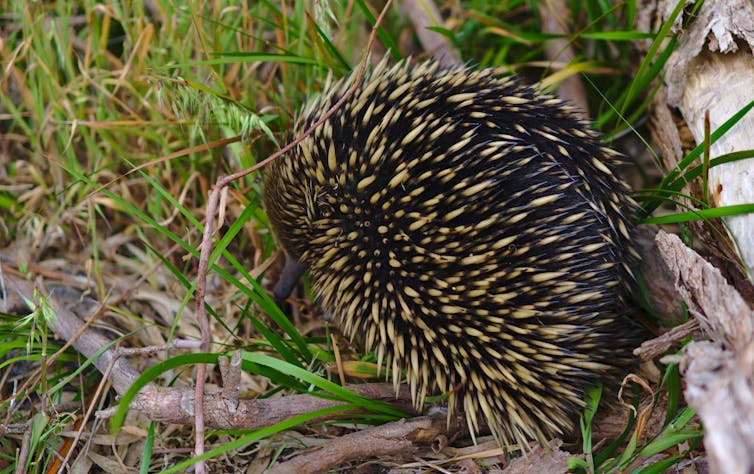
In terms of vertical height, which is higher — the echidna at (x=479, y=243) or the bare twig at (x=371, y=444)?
the echidna at (x=479, y=243)

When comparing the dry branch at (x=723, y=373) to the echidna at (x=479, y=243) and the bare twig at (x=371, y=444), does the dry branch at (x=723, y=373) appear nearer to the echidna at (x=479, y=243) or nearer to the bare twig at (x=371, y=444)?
the echidna at (x=479, y=243)

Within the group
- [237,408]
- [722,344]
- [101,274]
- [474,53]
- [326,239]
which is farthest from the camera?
[474,53]

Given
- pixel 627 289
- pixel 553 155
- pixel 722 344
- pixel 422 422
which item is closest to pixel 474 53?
pixel 553 155

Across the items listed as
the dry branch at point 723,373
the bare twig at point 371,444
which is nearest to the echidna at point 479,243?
the bare twig at point 371,444

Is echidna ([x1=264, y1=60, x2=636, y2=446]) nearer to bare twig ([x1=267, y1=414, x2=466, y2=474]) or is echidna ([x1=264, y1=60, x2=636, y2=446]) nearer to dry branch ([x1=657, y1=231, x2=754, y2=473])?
bare twig ([x1=267, y1=414, x2=466, y2=474])

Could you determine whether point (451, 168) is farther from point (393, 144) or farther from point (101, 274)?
point (101, 274)

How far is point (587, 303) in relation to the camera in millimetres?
1797

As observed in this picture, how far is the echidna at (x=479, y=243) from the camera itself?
69.9 inches

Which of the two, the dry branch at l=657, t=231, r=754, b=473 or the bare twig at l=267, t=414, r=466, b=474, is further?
the bare twig at l=267, t=414, r=466, b=474

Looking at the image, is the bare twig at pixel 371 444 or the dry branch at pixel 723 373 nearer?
the dry branch at pixel 723 373

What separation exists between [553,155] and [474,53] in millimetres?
1101

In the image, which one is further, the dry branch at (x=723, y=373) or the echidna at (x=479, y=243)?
the echidna at (x=479, y=243)

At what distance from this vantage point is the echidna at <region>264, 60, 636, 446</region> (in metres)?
1.78

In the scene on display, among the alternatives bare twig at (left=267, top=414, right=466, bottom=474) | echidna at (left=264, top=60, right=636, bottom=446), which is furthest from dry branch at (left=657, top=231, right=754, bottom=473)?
bare twig at (left=267, top=414, right=466, bottom=474)
